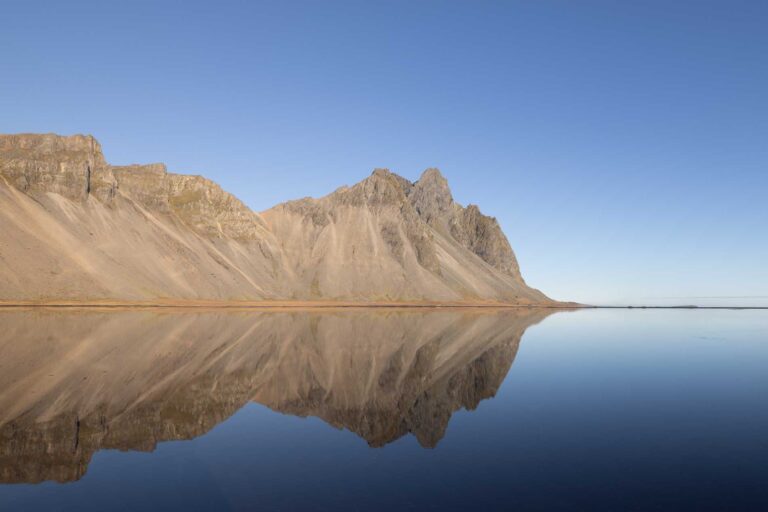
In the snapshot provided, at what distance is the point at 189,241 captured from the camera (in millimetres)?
111125

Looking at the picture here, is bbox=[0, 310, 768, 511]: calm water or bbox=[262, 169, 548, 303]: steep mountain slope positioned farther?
bbox=[262, 169, 548, 303]: steep mountain slope

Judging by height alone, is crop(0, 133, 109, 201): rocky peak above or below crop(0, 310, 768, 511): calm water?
above

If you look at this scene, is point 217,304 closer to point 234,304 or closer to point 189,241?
point 234,304

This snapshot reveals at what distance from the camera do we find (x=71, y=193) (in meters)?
98.8

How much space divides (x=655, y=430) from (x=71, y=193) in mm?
107438

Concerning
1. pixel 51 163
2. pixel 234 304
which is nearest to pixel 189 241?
pixel 234 304

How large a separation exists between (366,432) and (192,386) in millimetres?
8840

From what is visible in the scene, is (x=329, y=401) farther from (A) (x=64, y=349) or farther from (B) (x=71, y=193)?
(B) (x=71, y=193)

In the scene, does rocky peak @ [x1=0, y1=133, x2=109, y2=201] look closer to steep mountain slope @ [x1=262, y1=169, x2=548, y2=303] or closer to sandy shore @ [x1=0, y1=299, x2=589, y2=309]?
sandy shore @ [x1=0, y1=299, x2=589, y2=309]

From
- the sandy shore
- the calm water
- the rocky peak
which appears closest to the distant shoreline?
the sandy shore

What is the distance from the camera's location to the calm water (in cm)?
1048

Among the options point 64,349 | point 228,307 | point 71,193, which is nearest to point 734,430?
point 64,349

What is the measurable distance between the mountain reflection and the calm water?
0.10 metres

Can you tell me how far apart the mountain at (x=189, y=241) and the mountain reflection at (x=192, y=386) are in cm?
5001
